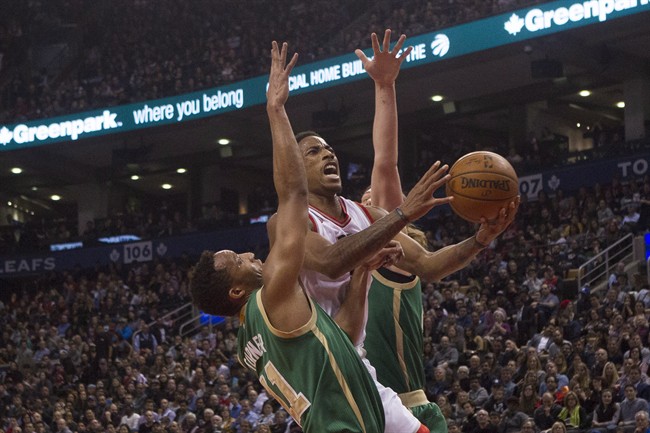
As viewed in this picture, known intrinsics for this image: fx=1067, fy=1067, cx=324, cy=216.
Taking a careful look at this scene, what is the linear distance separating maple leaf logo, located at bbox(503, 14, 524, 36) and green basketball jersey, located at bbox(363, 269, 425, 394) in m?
17.6

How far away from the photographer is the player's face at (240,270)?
4.69 meters

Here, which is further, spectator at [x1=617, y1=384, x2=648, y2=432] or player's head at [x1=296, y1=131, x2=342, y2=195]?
spectator at [x1=617, y1=384, x2=648, y2=432]

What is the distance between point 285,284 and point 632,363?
918 centimetres

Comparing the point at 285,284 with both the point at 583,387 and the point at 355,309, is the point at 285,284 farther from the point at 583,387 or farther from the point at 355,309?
the point at 583,387

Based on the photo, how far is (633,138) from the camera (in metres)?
24.2

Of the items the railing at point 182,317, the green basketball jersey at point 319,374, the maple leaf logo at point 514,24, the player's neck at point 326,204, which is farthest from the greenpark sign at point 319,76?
the green basketball jersey at point 319,374

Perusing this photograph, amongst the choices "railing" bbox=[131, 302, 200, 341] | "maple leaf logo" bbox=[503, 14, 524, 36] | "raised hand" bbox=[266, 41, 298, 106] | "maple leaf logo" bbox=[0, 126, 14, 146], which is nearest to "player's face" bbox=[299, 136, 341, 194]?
"raised hand" bbox=[266, 41, 298, 106]

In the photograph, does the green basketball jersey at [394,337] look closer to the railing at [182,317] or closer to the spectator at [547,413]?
the spectator at [547,413]

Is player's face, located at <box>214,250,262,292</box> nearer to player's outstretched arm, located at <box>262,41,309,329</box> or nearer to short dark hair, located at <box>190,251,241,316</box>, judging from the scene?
short dark hair, located at <box>190,251,241,316</box>

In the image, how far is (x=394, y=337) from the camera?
219 inches

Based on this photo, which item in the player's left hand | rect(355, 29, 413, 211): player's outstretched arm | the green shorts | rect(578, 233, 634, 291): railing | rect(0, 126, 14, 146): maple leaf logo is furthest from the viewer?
rect(0, 126, 14, 146): maple leaf logo

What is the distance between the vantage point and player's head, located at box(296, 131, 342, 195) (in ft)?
16.3

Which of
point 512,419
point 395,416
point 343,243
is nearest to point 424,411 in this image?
point 395,416

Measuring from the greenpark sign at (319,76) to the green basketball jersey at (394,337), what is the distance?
54.5 ft
